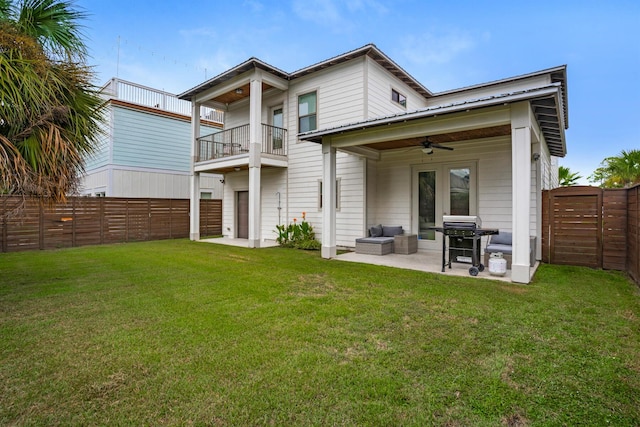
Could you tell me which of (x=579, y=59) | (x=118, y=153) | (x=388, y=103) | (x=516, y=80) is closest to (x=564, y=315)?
(x=388, y=103)

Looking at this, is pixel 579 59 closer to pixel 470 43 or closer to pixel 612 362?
pixel 470 43

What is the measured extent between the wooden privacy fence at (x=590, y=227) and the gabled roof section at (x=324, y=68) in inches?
233

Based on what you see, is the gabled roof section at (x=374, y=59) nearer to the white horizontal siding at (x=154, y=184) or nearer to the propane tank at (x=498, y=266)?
the propane tank at (x=498, y=266)

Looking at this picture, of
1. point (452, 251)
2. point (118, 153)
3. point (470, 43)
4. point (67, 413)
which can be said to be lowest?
point (67, 413)

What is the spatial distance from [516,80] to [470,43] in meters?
4.35

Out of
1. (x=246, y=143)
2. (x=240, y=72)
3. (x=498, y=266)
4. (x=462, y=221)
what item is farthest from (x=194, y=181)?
(x=498, y=266)

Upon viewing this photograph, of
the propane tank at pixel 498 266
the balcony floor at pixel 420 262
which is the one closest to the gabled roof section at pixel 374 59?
the balcony floor at pixel 420 262

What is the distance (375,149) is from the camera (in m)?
9.61

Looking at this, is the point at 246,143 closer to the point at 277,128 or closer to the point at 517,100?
the point at 277,128

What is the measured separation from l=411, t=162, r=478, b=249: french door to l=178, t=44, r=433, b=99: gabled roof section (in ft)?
11.7

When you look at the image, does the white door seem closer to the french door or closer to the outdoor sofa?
the outdoor sofa

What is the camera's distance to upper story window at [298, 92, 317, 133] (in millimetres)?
10656

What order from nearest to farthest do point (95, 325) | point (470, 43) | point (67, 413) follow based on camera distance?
1. point (67, 413)
2. point (95, 325)
3. point (470, 43)

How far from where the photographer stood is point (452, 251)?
689 centimetres
